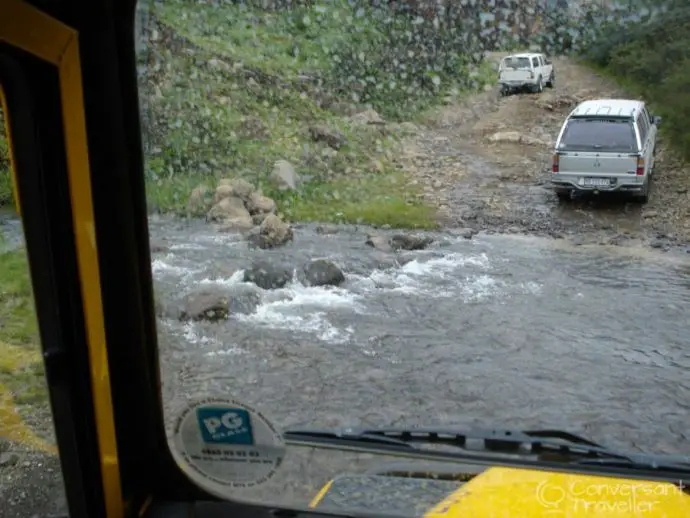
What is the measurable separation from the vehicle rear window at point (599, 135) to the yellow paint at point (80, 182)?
3.92ft

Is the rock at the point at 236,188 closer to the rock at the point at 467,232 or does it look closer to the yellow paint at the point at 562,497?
the rock at the point at 467,232

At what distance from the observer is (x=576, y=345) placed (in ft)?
6.36

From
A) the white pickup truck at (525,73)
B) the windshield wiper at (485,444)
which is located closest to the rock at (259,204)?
the windshield wiper at (485,444)

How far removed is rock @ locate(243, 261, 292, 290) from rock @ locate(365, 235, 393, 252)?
0.87ft

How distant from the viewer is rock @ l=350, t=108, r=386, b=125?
6.74ft

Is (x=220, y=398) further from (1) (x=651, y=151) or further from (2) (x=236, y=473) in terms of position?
(1) (x=651, y=151)

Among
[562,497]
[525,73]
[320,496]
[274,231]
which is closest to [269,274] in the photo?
[274,231]

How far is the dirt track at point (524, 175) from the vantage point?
74.7 inches

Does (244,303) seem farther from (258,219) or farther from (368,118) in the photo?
(368,118)

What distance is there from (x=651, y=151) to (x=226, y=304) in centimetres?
120

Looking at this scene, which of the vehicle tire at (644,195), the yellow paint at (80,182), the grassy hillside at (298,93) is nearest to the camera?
the yellow paint at (80,182)

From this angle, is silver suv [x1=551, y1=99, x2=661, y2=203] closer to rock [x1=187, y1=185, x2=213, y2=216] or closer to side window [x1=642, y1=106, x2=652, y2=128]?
side window [x1=642, y1=106, x2=652, y2=128]

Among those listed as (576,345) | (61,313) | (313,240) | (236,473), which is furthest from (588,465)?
(61,313)

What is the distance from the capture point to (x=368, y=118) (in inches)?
82.0
